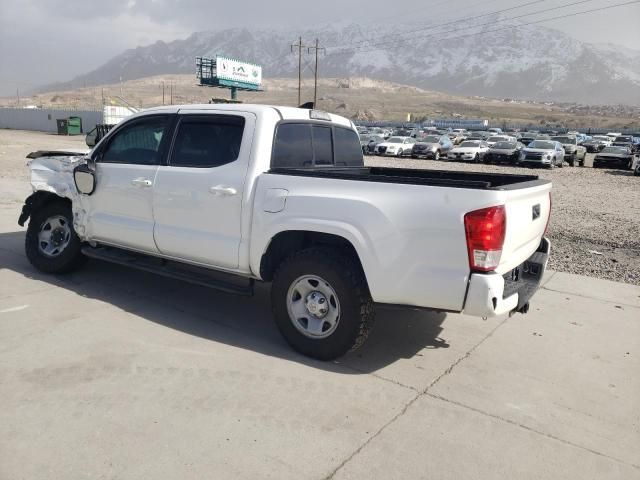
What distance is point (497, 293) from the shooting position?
3.42m

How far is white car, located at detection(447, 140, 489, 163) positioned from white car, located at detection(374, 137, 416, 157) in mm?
3149

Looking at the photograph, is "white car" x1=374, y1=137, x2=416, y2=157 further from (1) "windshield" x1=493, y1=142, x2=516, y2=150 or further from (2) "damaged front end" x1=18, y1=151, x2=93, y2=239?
(2) "damaged front end" x1=18, y1=151, x2=93, y2=239

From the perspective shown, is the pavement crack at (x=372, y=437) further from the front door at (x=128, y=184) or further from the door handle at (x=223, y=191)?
the front door at (x=128, y=184)

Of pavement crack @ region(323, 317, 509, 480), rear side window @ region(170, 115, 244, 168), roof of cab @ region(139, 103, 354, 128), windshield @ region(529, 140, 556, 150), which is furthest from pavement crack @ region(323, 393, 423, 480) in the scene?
windshield @ region(529, 140, 556, 150)

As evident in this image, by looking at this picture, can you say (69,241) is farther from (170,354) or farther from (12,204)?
(12,204)

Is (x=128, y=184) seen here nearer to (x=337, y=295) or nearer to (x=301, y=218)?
(x=301, y=218)

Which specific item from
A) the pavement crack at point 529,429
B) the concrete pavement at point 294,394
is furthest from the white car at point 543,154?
the pavement crack at point 529,429

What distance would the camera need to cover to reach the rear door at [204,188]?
14.1ft

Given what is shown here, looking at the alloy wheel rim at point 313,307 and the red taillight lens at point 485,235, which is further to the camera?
the alloy wheel rim at point 313,307

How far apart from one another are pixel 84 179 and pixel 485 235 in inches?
156

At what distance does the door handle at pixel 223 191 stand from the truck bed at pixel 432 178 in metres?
0.35

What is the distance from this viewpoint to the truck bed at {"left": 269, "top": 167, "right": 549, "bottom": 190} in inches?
136

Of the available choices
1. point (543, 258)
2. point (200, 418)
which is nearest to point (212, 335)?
point (200, 418)

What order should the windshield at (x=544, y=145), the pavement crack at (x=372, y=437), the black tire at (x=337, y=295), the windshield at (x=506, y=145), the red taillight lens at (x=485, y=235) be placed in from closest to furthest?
1. the pavement crack at (x=372, y=437)
2. the red taillight lens at (x=485, y=235)
3. the black tire at (x=337, y=295)
4. the windshield at (x=544, y=145)
5. the windshield at (x=506, y=145)
